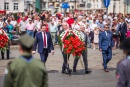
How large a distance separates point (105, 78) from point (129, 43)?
27.4 ft

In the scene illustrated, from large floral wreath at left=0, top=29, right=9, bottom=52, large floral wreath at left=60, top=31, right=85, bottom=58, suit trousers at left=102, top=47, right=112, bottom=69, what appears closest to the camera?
large floral wreath at left=60, top=31, right=85, bottom=58

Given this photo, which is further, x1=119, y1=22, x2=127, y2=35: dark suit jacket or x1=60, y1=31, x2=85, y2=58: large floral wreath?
x1=119, y1=22, x2=127, y2=35: dark suit jacket

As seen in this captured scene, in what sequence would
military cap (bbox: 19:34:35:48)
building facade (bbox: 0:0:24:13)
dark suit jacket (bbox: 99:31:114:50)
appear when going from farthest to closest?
building facade (bbox: 0:0:24:13) < dark suit jacket (bbox: 99:31:114:50) < military cap (bbox: 19:34:35:48)

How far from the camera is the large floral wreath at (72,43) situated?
16625mm

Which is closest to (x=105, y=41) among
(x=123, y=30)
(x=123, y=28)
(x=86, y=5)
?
(x=123, y=30)

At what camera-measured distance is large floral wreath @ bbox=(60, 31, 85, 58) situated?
16625 millimetres

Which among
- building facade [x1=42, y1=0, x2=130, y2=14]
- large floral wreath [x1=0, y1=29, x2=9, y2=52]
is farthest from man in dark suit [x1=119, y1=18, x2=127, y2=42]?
building facade [x1=42, y1=0, x2=130, y2=14]

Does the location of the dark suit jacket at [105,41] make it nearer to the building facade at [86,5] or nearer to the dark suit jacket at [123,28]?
the dark suit jacket at [123,28]

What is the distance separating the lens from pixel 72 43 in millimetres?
16672

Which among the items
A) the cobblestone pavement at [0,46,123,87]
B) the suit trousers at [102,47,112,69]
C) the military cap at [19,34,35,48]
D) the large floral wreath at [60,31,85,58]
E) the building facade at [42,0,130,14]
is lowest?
the cobblestone pavement at [0,46,123,87]

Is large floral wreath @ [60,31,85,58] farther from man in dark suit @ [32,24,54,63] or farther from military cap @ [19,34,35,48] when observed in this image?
military cap @ [19,34,35,48]

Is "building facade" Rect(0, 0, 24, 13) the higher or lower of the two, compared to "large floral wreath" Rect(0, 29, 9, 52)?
higher

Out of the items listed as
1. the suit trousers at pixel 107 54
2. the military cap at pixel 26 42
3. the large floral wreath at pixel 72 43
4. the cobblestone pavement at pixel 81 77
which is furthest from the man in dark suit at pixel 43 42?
the military cap at pixel 26 42

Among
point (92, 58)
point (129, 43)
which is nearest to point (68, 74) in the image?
point (92, 58)
